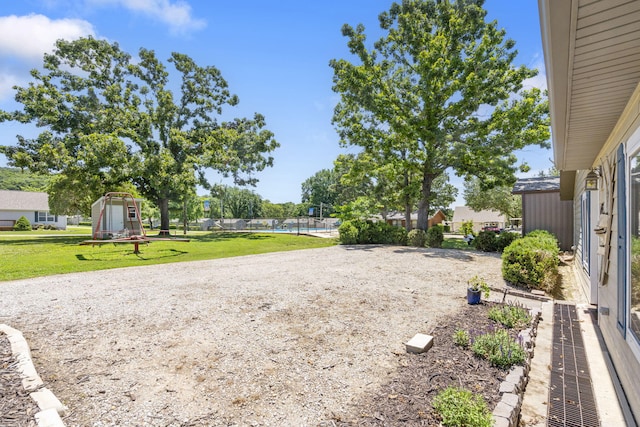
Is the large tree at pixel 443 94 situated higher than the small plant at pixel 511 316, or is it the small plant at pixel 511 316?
the large tree at pixel 443 94

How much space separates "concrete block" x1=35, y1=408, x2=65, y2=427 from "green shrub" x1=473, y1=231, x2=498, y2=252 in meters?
14.2

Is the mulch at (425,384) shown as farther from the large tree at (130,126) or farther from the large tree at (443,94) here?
the large tree at (130,126)

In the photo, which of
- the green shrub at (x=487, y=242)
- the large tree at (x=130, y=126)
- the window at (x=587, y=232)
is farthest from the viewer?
the large tree at (x=130, y=126)

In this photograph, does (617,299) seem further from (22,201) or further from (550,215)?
(22,201)

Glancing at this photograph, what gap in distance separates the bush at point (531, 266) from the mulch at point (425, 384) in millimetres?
3578

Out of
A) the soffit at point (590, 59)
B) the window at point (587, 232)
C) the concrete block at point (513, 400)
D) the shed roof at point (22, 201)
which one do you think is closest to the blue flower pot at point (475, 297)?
the window at point (587, 232)

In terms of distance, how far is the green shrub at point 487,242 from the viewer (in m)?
13.1

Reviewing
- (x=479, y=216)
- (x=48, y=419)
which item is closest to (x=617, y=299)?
(x=48, y=419)

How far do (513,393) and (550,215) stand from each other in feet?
39.9

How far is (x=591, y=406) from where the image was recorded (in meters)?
2.47

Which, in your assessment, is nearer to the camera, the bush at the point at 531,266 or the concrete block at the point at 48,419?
the concrete block at the point at 48,419

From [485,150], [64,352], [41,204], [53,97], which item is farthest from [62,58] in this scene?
[485,150]

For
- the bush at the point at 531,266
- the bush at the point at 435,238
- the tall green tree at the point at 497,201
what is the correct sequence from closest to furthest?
the bush at the point at 531,266, the bush at the point at 435,238, the tall green tree at the point at 497,201

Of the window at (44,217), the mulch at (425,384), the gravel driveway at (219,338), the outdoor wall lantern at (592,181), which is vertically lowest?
the gravel driveway at (219,338)
